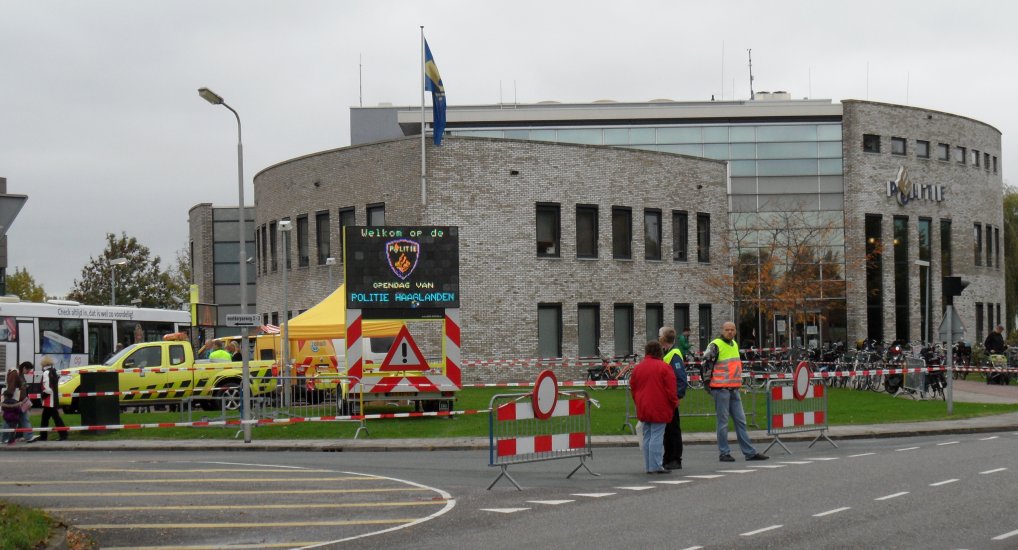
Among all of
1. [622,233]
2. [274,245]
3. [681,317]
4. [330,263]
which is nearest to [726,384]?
[330,263]

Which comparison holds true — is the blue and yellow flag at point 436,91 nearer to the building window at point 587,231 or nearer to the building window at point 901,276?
the building window at point 587,231

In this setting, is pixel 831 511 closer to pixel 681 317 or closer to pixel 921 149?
pixel 681 317

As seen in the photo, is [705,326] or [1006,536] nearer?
[1006,536]

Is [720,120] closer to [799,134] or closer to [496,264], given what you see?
[799,134]

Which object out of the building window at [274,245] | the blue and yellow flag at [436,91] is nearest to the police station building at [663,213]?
Result: the building window at [274,245]

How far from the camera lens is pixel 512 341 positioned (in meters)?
40.3

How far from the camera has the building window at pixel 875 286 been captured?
2103 inches

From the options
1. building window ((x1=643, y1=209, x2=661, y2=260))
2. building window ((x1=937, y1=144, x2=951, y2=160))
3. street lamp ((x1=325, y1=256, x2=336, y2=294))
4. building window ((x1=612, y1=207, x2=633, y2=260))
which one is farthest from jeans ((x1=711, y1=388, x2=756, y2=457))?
building window ((x1=937, y1=144, x2=951, y2=160))

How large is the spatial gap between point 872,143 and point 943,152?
4.33 m

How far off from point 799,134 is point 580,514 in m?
45.8

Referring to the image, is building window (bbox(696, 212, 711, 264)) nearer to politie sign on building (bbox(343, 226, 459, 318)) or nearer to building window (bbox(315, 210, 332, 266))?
building window (bbox(315, 210, 332, 266))

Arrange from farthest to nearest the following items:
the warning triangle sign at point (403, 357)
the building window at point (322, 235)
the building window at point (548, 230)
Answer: the building window at point (322, 235) → the building window at point (548, 230) → the warning triangle sign at point (403, 357)

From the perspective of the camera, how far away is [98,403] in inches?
951

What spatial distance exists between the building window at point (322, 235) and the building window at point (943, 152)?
29185 mm
